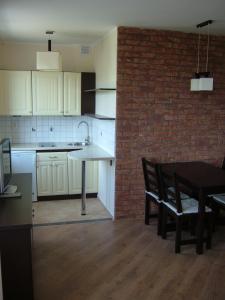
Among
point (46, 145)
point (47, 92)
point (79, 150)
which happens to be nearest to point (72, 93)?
point (47, 92)

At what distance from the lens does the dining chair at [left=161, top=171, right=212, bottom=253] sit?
3.26 m

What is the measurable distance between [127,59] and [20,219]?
2.51m

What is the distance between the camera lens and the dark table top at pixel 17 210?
6.88 ft

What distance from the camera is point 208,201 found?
3850 millimetres

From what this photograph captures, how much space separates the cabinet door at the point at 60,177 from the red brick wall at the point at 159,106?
3.88 ft

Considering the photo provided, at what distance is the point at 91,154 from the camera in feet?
14.2

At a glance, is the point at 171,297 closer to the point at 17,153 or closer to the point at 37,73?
the point at 17,153

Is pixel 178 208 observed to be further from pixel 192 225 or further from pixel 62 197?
pixel 62 197

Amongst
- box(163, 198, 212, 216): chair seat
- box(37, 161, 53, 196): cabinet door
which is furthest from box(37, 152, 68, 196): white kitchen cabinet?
box(163, 198, 212, 216): chair seat

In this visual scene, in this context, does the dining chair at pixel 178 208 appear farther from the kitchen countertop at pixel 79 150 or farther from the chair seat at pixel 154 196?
the kitchen countertop at pixel 79 150

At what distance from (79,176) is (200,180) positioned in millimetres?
2263

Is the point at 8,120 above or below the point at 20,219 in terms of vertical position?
above

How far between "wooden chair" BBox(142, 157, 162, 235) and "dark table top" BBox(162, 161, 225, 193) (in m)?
0.19

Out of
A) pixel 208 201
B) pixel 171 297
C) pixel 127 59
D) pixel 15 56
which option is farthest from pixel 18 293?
pixel 15 56
